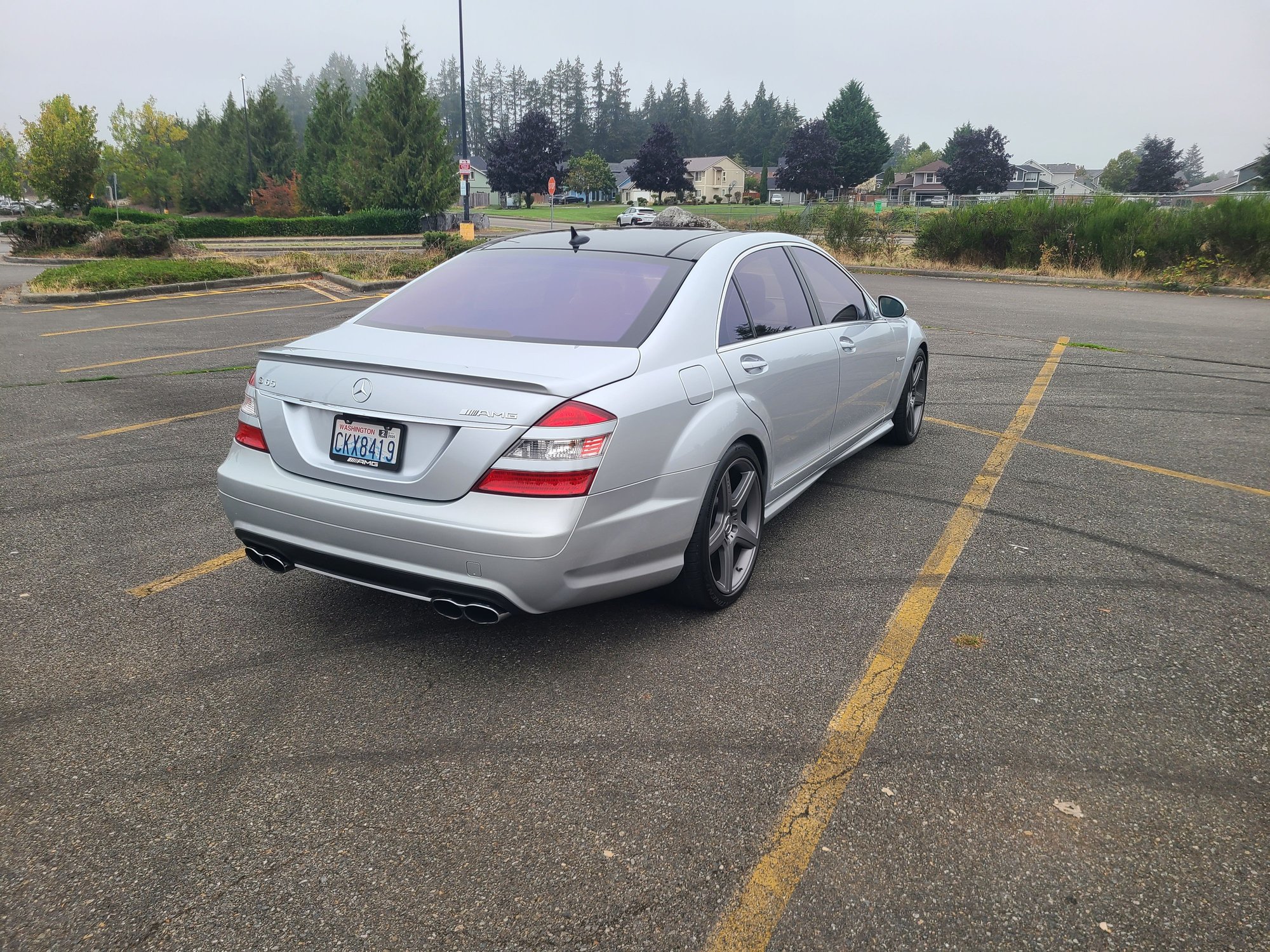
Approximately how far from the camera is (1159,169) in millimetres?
109062

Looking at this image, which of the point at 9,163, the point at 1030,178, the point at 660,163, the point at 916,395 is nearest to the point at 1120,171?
the point at 1030,178

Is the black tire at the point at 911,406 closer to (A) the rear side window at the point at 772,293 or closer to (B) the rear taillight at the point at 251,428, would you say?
(A) the rear side window at the point at 772,293

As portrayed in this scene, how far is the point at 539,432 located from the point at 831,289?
9.69ft

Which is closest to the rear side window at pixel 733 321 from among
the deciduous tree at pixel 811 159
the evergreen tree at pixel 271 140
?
the evergreen tree at pixel 271 140

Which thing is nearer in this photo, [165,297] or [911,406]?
[911,406]

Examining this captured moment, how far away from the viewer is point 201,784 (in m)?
2.89

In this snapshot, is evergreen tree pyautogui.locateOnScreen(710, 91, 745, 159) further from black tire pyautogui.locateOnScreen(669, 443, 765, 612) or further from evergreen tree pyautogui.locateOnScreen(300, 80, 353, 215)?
black tire pyautogui.locateOnScreen(669, 443, 765, 612)

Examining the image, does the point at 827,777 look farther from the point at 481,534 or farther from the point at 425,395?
the point at 425,395

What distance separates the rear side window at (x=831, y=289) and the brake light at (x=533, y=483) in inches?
98.7

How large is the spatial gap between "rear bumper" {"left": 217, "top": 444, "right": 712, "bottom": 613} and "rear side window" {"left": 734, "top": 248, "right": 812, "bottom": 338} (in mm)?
1133

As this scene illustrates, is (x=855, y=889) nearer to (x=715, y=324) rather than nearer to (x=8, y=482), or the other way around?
(x=715, y=324)

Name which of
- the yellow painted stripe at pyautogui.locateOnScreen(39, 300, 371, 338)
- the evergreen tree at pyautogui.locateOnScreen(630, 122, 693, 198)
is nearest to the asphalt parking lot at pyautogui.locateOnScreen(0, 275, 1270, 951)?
the yellow painted stripe at pyautogui.locateOnScreen(39, 300, 371, 338)

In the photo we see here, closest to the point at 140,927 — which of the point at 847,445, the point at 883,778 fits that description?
the point at 883,778

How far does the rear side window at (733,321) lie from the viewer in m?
4.17
